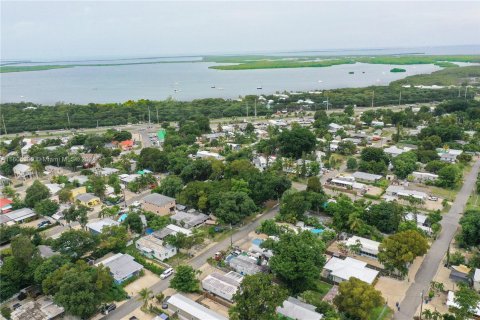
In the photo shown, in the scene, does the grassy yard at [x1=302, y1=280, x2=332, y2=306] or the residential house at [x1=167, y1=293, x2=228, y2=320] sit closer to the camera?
the residential house at [x1=167, y1=293, x2=228, y2=320]

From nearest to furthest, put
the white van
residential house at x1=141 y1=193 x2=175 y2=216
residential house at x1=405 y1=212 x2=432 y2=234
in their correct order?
the white van < residential house at x1=405 y1=212 x2=432 y2=234 < residential house at x1=141 y1=193 x2=175 y2=216

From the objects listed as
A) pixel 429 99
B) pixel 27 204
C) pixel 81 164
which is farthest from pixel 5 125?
pixel 429 99

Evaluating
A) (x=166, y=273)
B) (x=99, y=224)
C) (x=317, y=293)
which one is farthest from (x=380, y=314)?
(x=99, y=224)

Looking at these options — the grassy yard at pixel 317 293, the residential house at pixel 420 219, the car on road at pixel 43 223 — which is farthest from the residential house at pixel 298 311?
the car on road at pixel 43 223

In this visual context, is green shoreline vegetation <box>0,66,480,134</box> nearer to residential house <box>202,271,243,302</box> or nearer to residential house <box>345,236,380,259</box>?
residential house <box>345,236,380,259</box>

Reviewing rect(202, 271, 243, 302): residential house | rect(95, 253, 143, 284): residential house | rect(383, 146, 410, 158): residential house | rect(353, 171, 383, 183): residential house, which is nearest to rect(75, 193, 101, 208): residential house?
rect(95, 253, 143, 284): residential house

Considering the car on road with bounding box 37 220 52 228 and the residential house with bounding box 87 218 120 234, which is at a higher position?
the residential house with bounding box 87 218 120 234

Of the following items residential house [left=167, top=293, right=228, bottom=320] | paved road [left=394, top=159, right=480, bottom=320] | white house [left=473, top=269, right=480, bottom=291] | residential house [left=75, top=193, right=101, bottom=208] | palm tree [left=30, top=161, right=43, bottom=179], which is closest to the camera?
residential house [left=167, top=293, right=228, bottom=320]

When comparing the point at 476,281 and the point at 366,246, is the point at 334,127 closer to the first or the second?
the point at 366,246
